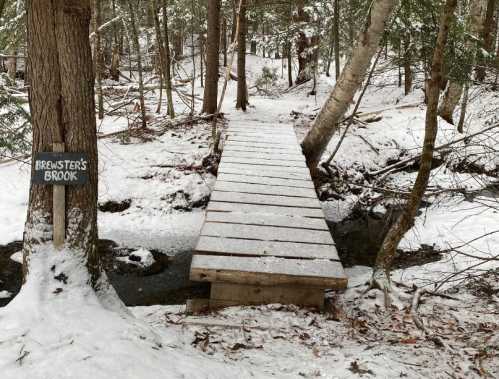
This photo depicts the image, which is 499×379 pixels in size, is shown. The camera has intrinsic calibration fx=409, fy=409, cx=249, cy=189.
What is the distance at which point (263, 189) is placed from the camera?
20.0 ft

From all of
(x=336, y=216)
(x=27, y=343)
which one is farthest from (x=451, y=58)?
(x=27, y=343)

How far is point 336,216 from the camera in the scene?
818 cm

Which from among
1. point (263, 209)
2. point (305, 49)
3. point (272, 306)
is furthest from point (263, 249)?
point (305, 49)

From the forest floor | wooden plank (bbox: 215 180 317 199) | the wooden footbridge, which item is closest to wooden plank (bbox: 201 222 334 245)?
the wooden footbridge

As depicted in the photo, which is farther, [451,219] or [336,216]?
[336,216]

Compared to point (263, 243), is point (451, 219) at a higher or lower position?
lower

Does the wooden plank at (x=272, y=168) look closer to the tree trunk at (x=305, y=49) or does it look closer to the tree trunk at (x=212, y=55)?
the tree trunk at (x=212, y=55)

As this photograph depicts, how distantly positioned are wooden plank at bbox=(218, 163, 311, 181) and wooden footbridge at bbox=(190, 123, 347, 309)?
2 cm

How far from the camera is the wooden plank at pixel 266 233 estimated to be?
15.1 ft

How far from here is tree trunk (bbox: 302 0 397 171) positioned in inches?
259

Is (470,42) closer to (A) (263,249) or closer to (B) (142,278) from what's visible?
(A) (263,249)

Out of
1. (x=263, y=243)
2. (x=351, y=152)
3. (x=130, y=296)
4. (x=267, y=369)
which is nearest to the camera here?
(x=267, y=369)

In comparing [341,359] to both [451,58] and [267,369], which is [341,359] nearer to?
[267,369]

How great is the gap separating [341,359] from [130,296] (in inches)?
128
